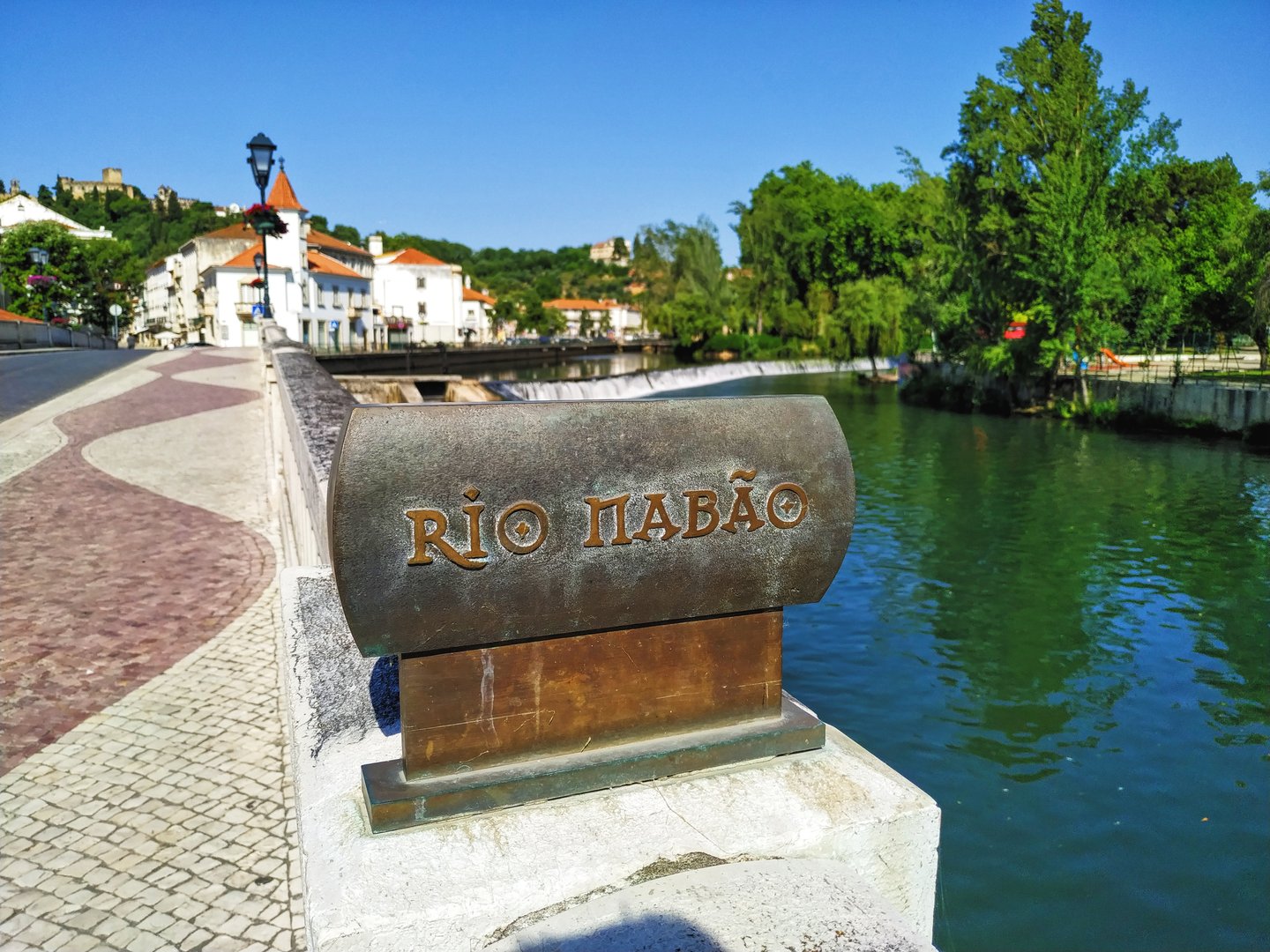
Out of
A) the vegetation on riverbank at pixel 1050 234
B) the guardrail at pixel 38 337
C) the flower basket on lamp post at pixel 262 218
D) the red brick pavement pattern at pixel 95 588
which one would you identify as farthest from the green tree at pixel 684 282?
the red brick pavement pattern at pixel 95 588

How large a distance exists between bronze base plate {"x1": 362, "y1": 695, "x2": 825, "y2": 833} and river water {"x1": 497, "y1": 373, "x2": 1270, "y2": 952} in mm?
3371

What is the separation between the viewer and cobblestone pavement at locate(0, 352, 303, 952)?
3.84 metres

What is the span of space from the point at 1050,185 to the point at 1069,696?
77.7 feet

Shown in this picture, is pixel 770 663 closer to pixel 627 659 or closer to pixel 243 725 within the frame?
pixel 627 659

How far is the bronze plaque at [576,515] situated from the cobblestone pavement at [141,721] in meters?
2.20

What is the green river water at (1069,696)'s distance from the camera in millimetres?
5625

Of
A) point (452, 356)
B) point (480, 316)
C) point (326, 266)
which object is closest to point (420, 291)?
point (326, 266)

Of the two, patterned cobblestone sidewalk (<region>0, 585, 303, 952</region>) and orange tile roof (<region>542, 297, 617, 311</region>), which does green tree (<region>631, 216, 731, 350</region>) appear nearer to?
patterned cobblestone sidewalk (<region>0, 585, 303, 952</region>)

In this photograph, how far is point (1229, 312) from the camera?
42188 millimetres

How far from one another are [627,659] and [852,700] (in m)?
6.32

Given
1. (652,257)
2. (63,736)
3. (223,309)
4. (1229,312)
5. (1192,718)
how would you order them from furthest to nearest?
(652,257) → (223,309) → (1229,312) → (1192,718) → (63,736)

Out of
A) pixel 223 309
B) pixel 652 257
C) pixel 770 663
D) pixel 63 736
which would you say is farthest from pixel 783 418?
pixel 652 257

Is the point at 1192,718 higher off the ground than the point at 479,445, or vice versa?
the point at 479,445

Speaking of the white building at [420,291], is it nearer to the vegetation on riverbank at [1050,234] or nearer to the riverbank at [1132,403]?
the vegetation on riverbank at [1050,234]
